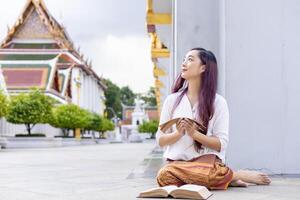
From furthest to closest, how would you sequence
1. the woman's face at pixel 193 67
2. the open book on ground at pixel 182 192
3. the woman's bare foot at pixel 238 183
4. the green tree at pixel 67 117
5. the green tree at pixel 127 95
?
the green tree at pixel 127 95 → the green tree at pixel 67 117 → the woman's bare foot at pixel 238 183 → the woman's face at pixel 193 67 → the open book on ground at pixel 182 192

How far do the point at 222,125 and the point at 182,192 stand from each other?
2.17ft

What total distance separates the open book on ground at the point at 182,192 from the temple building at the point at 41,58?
34.3m

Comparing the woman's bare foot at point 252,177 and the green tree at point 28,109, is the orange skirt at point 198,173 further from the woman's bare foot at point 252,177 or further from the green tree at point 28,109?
the green tree at point 28,109

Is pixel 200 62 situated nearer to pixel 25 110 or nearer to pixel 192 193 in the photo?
pixel 192 193

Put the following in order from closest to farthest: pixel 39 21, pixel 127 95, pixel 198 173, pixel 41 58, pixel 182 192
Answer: pixel 182 192 < pixel 198 173 < pixel 41 58 < pixel 39 21 < pixel 127 95

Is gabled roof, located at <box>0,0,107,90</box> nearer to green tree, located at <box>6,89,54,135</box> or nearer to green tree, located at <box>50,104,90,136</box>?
green tree, located at <box>50,104,90,136</box>

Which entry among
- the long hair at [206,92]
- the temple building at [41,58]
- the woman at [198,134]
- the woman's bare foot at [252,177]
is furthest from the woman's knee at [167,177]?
the temple building at [41,58]

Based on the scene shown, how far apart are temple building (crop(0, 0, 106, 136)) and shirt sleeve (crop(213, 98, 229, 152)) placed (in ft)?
112

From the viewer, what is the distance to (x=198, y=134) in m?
3.63

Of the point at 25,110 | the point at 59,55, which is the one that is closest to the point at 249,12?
the point at 25,110

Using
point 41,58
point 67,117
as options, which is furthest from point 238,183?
point 41,58

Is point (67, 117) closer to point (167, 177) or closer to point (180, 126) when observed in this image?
point (167, 177)

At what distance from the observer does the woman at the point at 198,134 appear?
3.68 meters

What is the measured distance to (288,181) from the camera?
480 centimetres
